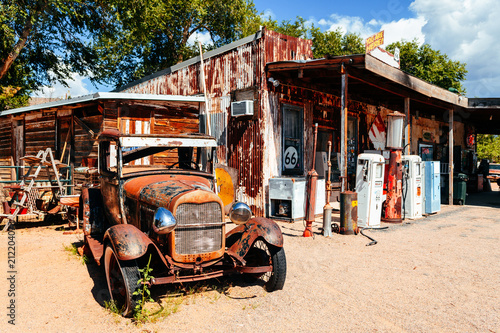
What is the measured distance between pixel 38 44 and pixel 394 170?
19136mm

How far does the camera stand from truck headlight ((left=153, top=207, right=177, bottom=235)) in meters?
3.47

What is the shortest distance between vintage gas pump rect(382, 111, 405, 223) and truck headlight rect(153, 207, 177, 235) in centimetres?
647

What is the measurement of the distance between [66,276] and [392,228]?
658cm

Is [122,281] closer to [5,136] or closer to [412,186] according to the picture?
[412,186]

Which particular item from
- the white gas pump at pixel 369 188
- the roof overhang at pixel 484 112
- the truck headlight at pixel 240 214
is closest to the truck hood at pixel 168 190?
the truck headlight at pixel 240 214

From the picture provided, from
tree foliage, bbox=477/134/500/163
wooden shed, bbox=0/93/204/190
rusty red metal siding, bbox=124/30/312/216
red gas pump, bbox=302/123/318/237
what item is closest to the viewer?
red gas pump, bbox=302/123/318/237

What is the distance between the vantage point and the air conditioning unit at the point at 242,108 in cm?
947

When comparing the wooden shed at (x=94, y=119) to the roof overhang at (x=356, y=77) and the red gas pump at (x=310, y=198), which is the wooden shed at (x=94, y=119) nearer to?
the roof overhang at (x=356, y=77)

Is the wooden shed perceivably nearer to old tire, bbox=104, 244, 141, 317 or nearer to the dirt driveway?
the dirt driveway

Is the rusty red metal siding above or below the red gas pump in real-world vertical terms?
above

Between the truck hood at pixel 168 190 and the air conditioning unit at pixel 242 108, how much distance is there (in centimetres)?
482

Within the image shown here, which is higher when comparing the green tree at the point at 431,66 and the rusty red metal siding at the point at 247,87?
the green tree at the point at 431,66

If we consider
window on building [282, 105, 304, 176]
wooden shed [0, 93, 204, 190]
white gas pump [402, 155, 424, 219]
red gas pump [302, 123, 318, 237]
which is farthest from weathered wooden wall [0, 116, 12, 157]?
white gas pump [402, 155, 424, 219]

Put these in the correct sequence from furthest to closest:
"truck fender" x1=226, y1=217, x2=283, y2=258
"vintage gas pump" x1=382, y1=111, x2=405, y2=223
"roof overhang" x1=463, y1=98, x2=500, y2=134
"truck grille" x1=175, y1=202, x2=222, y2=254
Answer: "roof overhang" x1=463, y1=98, x2=500, y2=134
"vintage gas pump" x1=382, y1=111, x2=405, y2=223
"truck fender" x1=226, y1=217, x2=283, y2=258
"truck grille" x1=175, y1=202, x2=222, y2=254
